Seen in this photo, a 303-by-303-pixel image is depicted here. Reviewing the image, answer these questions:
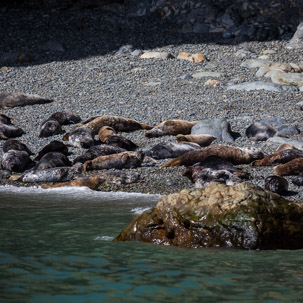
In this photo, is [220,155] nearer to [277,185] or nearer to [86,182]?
[277,185]

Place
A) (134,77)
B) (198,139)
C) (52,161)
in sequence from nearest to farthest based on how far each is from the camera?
1. (52,161)
2. (198,139)
3. (134,77)

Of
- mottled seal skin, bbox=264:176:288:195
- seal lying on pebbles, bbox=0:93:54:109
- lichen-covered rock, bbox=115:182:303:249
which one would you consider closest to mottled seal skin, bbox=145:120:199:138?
mottled seal skin, bbox=264:176:288:195

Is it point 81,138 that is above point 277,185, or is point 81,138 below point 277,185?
above

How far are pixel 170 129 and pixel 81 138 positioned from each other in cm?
175

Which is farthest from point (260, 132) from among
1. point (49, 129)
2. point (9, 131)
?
point (9, 131)

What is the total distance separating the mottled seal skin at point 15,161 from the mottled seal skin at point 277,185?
4.13m

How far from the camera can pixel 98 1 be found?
22.6 meters

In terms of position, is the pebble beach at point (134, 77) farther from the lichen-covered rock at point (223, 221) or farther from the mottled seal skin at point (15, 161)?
the lichen-covered rock at point (223, 221)

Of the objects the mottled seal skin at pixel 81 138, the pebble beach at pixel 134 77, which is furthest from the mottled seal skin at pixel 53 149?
the mottled seal skin at pixel 81 138

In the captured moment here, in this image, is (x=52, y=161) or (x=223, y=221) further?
(x=52, y=161)

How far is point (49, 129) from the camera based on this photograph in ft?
38.3

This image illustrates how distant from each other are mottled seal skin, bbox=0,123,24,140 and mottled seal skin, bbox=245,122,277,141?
4.65 metres

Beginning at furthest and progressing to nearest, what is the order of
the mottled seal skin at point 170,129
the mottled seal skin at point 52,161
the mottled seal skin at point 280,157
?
1. the mottled seal skin at point 170,129
2. the mottled seal skin at point 52,161
3. the mottled seal skin at point 280,157

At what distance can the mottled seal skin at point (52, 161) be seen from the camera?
9109 millimetres
